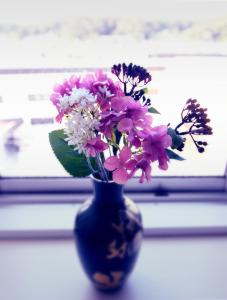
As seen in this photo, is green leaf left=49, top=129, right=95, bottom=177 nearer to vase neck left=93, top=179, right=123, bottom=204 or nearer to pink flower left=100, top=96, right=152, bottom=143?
vase neck left=93, top=179, right=123, bottom=204

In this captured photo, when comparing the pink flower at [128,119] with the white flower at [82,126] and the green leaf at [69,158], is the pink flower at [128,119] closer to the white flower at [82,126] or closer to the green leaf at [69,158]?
the white flower at [82,126]

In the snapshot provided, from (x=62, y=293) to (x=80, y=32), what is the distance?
2.57 ft

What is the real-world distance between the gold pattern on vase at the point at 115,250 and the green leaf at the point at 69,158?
18 centimetres

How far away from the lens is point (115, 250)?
0.82 m

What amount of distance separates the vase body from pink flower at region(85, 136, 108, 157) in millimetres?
129

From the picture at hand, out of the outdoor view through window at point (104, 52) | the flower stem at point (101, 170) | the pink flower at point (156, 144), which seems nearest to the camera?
the pink flower at point (156, 144)

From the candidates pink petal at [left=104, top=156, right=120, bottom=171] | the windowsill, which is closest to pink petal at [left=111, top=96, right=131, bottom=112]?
pink petal at [left=104, top=156, right=120, bottom=171]

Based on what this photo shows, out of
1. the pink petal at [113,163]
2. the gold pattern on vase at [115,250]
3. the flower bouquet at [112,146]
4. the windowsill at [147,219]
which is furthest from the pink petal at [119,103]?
the windowsill at [147,219]

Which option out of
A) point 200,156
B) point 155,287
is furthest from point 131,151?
point 200,156

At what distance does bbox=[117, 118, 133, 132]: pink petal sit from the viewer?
0.68 m

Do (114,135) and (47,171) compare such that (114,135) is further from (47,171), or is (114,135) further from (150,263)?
(47,171)

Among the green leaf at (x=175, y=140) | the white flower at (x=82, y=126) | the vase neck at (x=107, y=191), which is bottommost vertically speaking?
the vase neck at (x=107, y=191)

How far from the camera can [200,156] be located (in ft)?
4.43

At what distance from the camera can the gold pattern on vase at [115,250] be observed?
0.81 metres
